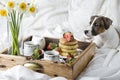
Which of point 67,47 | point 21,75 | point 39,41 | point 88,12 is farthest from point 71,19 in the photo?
point 21,75

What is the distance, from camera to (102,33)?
190cm

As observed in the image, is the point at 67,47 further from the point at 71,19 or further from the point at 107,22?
the point at 71,19

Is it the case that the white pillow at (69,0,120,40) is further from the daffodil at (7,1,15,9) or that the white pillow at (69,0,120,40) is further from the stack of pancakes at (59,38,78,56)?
the daffodil at (7,1,15,9)

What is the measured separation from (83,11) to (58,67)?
870mm

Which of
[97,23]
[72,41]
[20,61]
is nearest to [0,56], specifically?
[20,61]

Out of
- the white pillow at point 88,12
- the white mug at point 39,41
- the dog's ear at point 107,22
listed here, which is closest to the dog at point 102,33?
the dog's ear at point 107,22

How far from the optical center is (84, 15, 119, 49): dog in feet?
6.11

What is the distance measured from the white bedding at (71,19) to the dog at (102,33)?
0.10 metres

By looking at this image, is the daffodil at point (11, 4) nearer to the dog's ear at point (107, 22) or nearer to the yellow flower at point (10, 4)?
the yellow flower at point (10, 4)

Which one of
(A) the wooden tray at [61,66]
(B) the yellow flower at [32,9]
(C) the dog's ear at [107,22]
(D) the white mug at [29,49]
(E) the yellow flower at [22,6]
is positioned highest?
(E) the yellow flower at [22,6]

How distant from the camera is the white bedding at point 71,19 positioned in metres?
1.66

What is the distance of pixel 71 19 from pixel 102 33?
33 centimetres

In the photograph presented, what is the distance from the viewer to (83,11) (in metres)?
2.06

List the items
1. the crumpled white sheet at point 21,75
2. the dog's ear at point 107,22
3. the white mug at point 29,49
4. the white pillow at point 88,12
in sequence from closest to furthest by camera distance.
A: the crumpled white sheet at point 21,75
the white mug at point 29,49
the dog's ear at point 107,22
the white pillow at point 88,12
